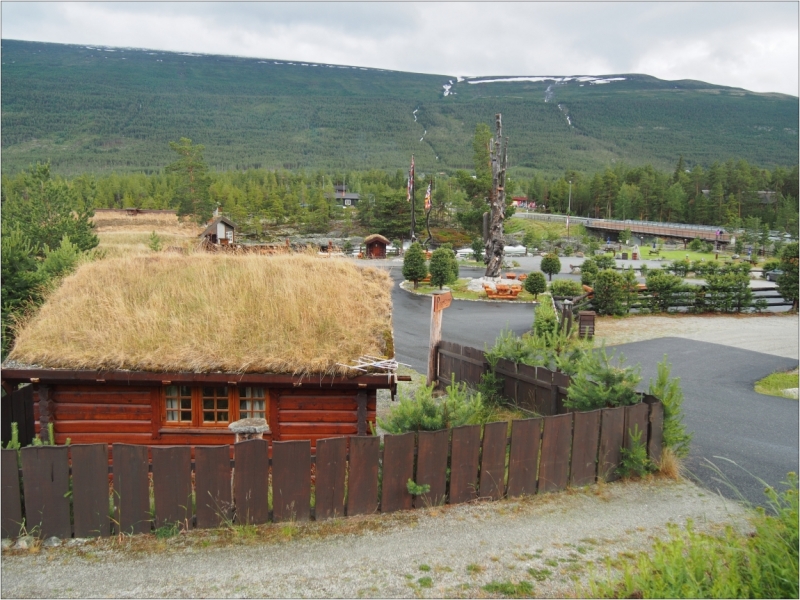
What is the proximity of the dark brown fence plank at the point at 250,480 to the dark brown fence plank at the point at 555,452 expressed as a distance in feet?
12.9

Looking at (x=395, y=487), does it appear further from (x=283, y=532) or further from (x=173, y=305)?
(x=173, y=305)

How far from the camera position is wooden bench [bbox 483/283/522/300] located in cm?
3209

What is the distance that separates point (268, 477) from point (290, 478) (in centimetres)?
35

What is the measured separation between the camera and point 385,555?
7324 millimetres

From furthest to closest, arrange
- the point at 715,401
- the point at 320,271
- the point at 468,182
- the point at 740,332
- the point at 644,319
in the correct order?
the point at 468,182 < the point at 644,319 < the point at 740,332 < the point at 715,401 < the point at 320,271

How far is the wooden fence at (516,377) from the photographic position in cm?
1182

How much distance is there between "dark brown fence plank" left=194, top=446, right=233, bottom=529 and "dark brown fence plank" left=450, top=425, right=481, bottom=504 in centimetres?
300

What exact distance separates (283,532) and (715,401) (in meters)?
11.2

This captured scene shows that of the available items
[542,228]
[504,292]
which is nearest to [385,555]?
[504,292]

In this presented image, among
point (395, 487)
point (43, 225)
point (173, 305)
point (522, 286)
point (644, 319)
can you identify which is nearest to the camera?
point (395, 487)

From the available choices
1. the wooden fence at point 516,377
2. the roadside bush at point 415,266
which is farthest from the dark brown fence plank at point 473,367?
the roadside bush at point 415,266

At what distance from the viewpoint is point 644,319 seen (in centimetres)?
2625

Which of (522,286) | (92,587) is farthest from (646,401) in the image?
(522,286)

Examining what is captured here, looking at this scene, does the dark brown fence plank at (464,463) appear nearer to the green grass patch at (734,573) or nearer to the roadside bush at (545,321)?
the green grass patch at (734,573)
